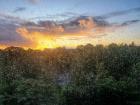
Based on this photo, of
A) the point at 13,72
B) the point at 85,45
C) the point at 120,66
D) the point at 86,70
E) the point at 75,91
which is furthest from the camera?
the point at 85,45

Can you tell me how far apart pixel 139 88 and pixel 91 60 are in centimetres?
955

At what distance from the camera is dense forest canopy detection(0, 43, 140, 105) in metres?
16.8

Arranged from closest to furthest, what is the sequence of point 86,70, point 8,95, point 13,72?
point 8,95
point 13,72
point 86,70

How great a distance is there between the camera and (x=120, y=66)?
26.0m

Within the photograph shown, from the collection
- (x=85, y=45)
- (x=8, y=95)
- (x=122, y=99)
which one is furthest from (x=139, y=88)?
(x=85, y=45)

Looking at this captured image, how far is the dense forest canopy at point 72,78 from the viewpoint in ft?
55.1

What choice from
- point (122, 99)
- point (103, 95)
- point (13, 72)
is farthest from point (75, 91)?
point (13, 72)

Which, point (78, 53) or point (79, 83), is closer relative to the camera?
point (79, 83)

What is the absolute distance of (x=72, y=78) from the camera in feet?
86.9

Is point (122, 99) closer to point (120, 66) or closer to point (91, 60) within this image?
point (120, 66)

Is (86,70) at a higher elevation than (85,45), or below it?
below

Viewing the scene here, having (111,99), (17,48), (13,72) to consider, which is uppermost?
(17,48)

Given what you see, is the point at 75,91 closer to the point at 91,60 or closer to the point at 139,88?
the point at 139,88

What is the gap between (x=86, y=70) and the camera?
28.5 meters
